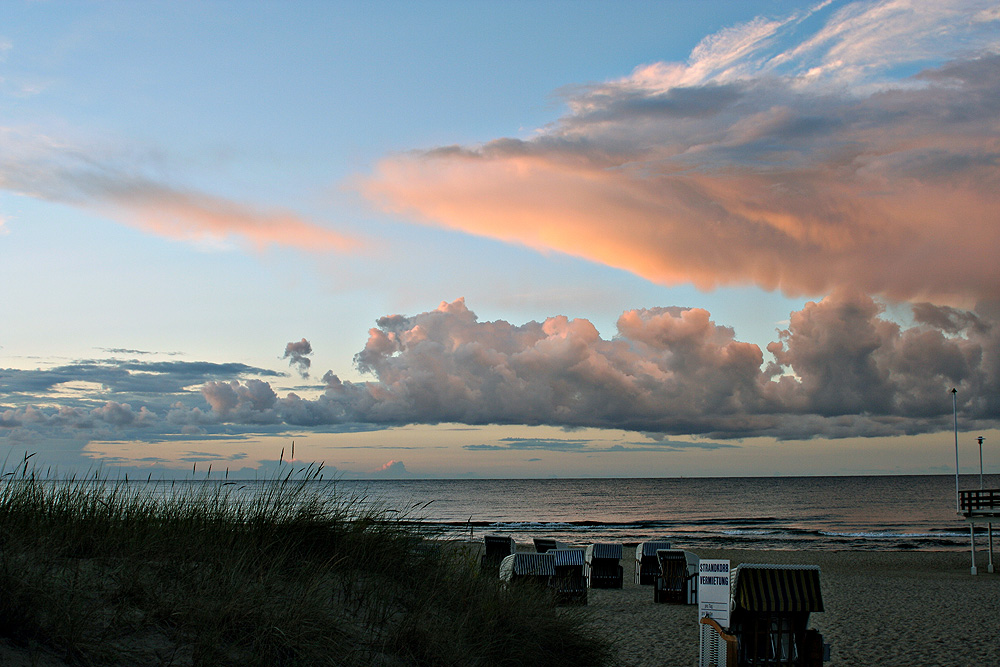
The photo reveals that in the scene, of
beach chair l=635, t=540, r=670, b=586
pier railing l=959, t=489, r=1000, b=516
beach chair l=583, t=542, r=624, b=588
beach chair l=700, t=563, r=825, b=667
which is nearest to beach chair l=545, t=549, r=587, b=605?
beach chair l=583, t=542, r=624, b=588

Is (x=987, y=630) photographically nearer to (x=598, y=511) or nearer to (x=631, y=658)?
(x=631, y=658)

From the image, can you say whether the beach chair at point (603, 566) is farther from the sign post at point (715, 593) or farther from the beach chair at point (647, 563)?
the sign post at point (715, 593)

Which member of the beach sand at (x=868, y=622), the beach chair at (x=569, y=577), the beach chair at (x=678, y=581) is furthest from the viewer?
the beach chair at (x=678, y=581)

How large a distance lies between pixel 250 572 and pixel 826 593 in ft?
49.4

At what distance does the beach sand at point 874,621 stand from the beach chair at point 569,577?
0.46 m

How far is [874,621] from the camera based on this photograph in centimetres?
1247

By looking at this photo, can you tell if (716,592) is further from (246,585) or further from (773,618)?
(246,585)

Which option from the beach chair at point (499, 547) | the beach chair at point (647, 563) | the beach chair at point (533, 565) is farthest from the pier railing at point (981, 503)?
the beach chair at point (533, 565)

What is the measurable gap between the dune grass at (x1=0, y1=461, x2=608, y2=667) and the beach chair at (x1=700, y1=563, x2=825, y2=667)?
4.93 feet

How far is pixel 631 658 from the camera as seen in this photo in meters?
9.28

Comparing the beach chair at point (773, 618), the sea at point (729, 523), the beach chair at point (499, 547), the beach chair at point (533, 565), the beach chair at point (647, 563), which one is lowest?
the sea at point (729, 523)

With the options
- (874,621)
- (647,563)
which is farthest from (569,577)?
(647,563)

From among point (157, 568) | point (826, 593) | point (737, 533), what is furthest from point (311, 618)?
point (737, 533)

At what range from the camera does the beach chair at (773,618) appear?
7488mm
